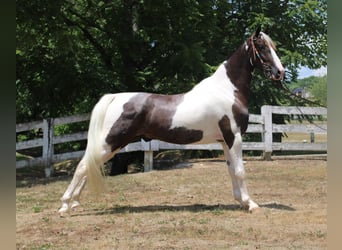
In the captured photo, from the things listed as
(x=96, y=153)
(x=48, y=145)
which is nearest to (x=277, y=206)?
(x=96, y=153)

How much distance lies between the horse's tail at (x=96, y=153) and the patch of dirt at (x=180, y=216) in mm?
376

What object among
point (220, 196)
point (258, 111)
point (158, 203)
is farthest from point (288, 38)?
point (158, 203)

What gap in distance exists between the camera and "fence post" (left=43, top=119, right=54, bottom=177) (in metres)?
7.84

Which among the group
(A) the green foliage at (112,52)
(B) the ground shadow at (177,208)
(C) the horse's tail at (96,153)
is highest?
(A) the green foliage at (112,52)

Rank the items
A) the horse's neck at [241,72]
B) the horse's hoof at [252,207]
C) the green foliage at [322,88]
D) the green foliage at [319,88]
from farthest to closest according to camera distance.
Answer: the horse's neck at [241,72] < the horse's hoof at [252,207] < the green foliage at [319,88] < the green foliage at [322,88]

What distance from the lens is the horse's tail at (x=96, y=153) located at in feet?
13.7

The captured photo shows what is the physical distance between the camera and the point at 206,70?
814 centimetres

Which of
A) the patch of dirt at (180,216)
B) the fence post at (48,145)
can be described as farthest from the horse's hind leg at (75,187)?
the fence post at (48,145)

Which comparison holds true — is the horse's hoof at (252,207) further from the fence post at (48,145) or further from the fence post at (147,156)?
the fence post at (48,145)

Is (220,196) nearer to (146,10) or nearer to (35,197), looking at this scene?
(35,197)

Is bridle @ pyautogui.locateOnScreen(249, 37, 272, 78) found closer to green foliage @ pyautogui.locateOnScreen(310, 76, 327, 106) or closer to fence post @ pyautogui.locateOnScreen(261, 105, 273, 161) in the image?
green foliage @ pyautogui.locateOnScreen(310, 76, 327, 106)

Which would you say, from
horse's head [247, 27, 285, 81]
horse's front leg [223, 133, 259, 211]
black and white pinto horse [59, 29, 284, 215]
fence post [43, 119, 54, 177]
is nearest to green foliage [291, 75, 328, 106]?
horse's head [247, 27, 285, 81]

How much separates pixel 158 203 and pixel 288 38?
753 cm

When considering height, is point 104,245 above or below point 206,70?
below
